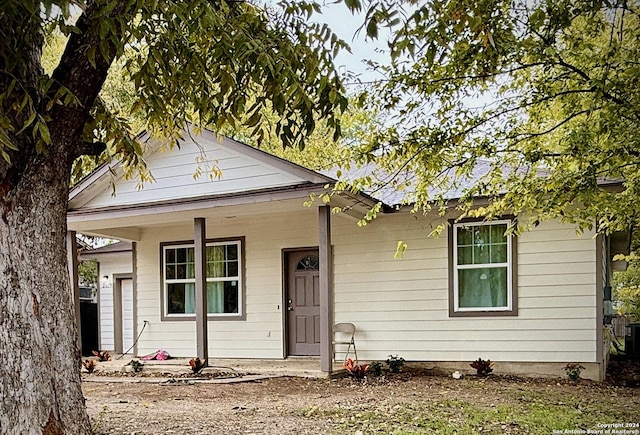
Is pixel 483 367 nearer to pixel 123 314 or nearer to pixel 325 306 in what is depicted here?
pixel 325 306

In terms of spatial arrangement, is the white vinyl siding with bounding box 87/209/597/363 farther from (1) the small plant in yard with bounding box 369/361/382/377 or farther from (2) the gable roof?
(1) the small plant in yard with bounding box 369/361/382/377

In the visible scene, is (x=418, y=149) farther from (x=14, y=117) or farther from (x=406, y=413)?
(x=14, y=117)

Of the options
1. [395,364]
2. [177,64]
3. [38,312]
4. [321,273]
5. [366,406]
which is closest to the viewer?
[38,312]

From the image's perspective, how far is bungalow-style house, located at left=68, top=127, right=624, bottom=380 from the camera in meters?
8.96

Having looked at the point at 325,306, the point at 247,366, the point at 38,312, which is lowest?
the point at 247,366

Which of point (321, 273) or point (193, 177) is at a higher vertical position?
point (193, 177)

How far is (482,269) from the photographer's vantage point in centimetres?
953

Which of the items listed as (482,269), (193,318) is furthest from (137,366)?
(482,269)

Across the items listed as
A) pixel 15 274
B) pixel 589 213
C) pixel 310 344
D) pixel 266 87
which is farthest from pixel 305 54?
pixel 310 344

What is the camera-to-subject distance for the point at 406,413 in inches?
242

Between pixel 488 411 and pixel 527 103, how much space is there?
3292mm

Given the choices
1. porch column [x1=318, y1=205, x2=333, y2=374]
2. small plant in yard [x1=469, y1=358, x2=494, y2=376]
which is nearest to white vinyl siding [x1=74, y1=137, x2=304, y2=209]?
porch column [x1=318, y1=205, x2=333, y2=374]

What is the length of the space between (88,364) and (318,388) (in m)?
5.04

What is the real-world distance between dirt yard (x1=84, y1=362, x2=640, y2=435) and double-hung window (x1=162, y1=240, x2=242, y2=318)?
2.82m
